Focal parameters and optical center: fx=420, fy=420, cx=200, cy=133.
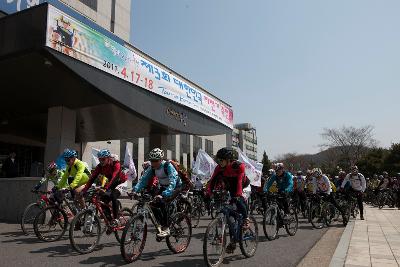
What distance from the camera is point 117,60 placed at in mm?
17000

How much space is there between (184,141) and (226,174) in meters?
58.3

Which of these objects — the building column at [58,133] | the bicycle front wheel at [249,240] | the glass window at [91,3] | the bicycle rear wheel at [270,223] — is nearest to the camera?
the bicycle front wheel at [249,240]

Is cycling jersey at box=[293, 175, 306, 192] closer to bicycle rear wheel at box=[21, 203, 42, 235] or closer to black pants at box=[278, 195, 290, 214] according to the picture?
black pants at box=[278, 195, 290, 214]

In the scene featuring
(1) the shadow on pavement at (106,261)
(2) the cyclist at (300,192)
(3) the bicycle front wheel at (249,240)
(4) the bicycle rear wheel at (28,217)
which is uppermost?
(2) the cyclist at (300,192)

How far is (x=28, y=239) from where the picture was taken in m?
9.38

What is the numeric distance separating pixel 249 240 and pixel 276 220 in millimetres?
2938

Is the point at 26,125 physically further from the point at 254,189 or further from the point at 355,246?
the point at 355,246

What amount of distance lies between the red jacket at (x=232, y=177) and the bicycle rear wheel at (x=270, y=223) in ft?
9.30

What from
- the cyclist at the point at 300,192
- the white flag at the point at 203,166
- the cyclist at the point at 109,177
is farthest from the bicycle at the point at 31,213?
the cyclist at the point at 300,192

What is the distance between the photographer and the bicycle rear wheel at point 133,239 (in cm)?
678

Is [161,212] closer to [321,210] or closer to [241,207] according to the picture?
[241,207]

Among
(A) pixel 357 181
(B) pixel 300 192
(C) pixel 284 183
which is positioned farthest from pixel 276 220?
(A) pixel 357 181

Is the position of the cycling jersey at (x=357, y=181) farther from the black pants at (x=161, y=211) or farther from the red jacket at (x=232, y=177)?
the black pants at (x=161, y=211)

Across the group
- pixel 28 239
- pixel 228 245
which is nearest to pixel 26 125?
pixel 28 239
